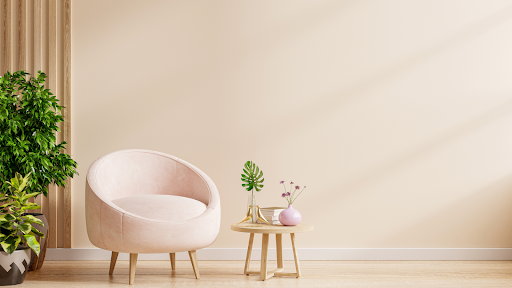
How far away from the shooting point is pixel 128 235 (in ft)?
6.86

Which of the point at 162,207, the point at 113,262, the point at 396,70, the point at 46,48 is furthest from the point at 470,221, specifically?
the point at 46,48

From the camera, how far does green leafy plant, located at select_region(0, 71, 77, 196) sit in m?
2.35

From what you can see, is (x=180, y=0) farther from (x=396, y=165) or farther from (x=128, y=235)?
(x=396, y=165)

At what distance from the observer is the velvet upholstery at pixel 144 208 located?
2.10 meters

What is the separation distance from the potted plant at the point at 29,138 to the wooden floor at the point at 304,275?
338mm

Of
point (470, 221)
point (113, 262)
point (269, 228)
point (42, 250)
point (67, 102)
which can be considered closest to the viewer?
point (269, 228)

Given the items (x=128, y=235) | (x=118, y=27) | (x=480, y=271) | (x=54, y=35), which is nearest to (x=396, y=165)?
(x=480, y=271)

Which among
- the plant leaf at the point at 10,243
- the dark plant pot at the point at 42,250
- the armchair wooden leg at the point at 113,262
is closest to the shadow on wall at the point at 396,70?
the armchair wooden leg at the point at 113,262

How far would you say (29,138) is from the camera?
2455 millimetres

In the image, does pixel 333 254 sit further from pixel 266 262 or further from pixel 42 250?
pixel 42 250

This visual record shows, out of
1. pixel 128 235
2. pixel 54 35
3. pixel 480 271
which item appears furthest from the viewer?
pixel 54 35

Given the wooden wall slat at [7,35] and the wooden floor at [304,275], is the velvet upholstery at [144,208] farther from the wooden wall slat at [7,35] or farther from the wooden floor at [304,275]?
the wooden wall slat at [7,35]

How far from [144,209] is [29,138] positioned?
911 mm

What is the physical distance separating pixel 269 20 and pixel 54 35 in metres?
1.60
